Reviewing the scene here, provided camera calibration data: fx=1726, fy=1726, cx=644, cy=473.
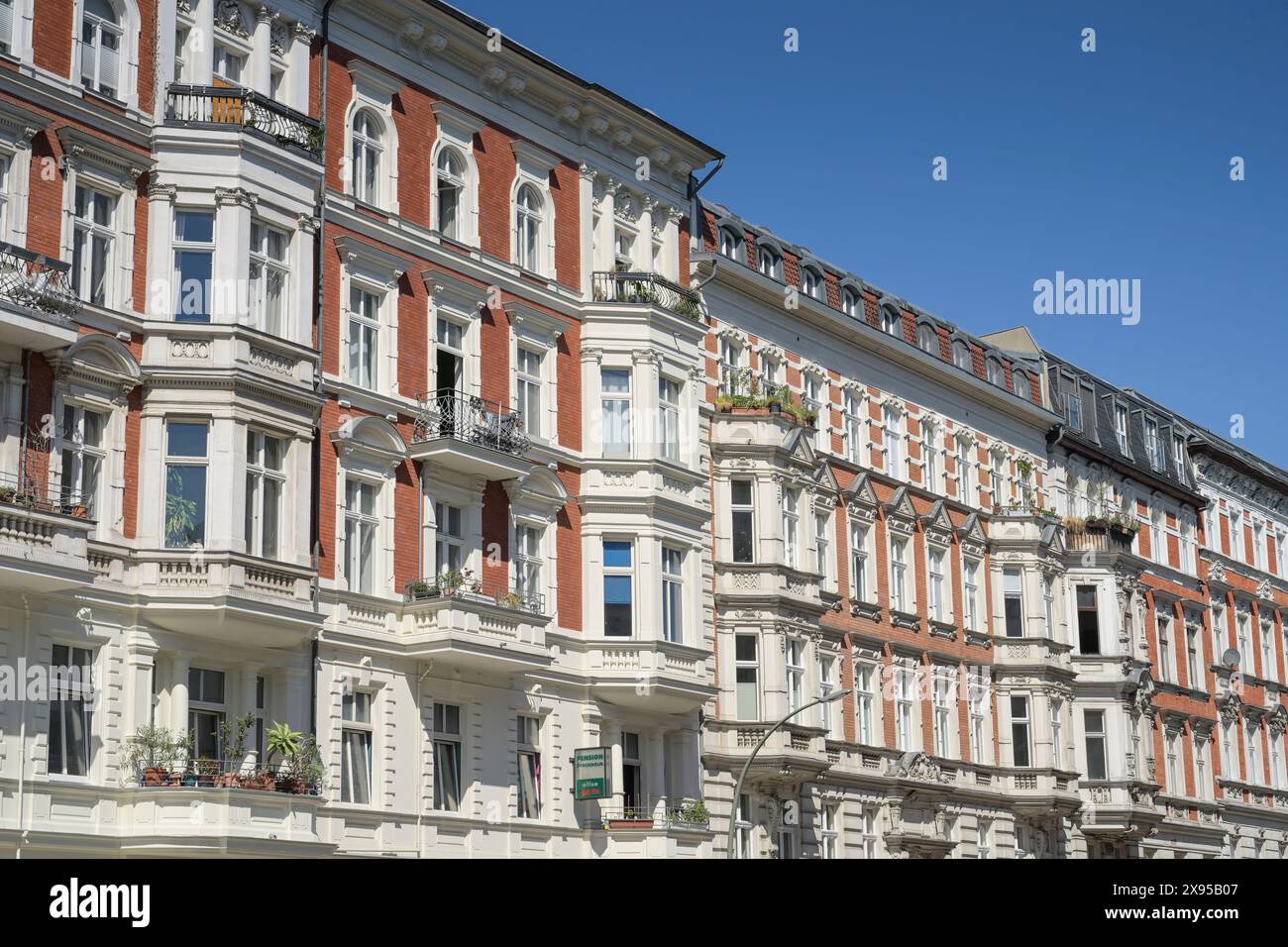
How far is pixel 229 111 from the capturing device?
30.0m

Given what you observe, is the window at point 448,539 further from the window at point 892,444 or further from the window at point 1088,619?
the window at point 1088,619

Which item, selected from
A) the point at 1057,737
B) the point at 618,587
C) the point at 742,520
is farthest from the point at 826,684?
the point at 1057,737

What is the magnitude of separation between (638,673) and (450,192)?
10861mm

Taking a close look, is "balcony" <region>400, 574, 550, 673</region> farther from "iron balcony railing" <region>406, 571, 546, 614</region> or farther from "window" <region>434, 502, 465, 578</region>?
"window" <region>434, 502, 465, 578</region>

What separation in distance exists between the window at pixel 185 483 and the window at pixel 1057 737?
32.6 metres

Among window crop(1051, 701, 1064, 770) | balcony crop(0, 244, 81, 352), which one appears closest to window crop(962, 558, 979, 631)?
window crop(1051, 701, 1064, 770)

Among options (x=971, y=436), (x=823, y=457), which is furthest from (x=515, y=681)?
(x=971, y=436)

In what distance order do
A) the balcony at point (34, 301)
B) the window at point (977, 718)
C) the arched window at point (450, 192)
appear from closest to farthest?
the balcony at point (34, 301), the arched window at point (450, 192), the window at point (977, 718)

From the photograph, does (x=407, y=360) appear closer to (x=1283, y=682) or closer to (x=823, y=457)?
(x=823, y=457)

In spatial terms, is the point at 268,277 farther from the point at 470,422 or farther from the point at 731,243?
the point at 731,243

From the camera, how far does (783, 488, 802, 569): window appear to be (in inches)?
1720

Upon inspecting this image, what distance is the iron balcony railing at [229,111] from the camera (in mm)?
29625

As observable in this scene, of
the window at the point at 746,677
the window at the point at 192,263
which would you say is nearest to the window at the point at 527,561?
the window at the point at 746,677

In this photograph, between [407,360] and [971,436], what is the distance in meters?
25.8
